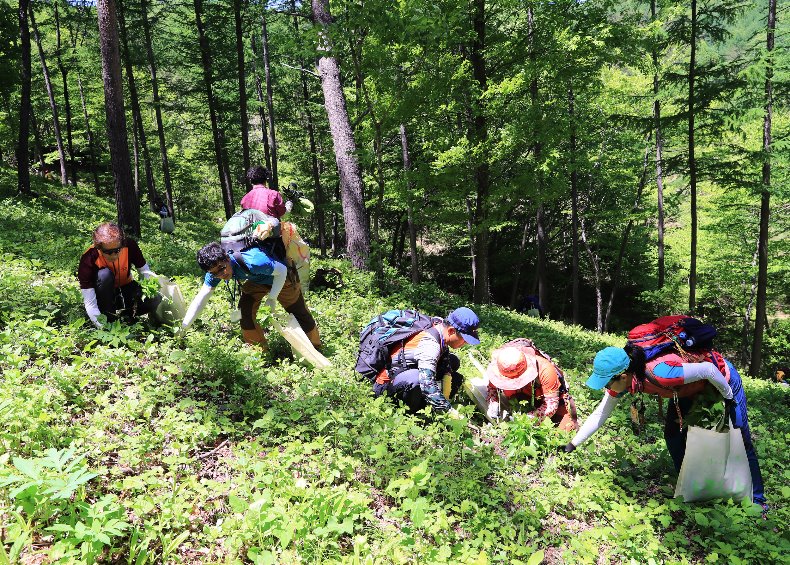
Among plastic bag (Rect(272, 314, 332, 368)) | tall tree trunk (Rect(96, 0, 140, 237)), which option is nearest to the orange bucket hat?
plastic bag (Rect(272, 314, 332, 368))

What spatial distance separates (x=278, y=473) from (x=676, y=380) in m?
3.06

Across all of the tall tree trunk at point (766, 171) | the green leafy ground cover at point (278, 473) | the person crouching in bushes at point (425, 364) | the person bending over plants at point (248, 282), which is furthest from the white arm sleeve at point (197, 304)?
the tall tree trunk at point (766, 171)

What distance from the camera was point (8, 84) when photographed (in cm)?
1520

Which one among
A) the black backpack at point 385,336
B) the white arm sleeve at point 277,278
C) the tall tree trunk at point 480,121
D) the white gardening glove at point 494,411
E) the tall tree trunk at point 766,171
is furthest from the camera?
the tall tree trunk at point 766,171

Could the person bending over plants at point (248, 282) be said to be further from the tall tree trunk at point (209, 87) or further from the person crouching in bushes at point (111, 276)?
the tall tree trunk at point (209, 87)

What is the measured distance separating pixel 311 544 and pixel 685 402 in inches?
128

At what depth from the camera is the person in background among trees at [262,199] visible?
5406 mm

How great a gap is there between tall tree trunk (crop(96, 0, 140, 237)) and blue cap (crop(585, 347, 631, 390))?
9.16 metres

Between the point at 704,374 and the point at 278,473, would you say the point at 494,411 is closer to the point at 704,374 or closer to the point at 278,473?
the point at 704,374

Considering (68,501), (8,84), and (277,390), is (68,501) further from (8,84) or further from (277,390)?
(8,84)

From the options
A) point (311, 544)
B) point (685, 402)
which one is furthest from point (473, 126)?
point (311, 544)

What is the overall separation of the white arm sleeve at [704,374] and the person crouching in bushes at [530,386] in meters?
1.39

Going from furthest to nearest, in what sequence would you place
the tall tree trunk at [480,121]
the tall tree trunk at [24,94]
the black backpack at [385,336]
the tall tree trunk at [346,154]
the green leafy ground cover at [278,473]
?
the tall tree trunk at [24,94] → the tall tree trunk at [480,121] → the tall tree trunk at [346,154] → the black backpack at [385,336] → the green leafy ground cover at [278,473]

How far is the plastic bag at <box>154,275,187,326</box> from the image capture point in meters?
5.33
